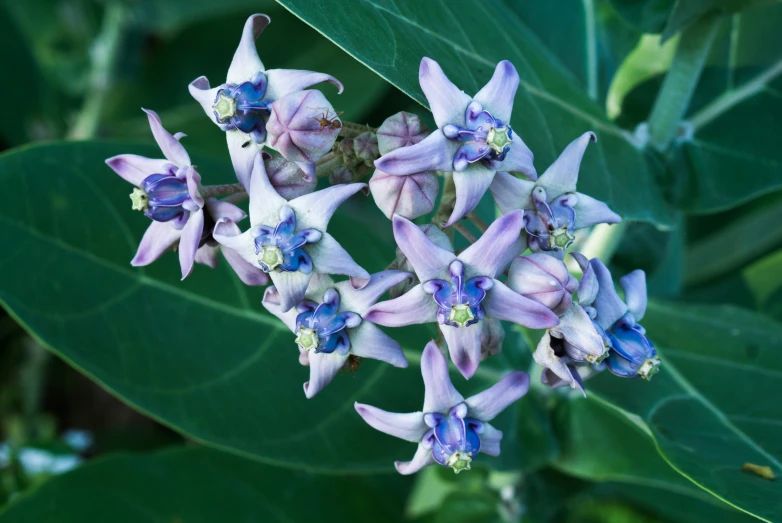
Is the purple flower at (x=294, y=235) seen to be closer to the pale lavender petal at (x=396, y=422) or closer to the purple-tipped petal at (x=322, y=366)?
the purple-tipped petal at (x=322, y=366)

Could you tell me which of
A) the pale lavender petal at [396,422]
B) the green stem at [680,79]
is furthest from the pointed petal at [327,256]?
the green stem at [680,79]

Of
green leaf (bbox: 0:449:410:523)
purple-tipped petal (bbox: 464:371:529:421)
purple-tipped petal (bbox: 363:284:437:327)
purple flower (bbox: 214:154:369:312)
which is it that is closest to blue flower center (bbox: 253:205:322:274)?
purple flower (bbox: 214:154:369:312)

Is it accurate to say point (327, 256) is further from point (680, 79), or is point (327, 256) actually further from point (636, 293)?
point (680, 79)

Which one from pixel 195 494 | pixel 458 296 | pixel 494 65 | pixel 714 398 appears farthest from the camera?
pixel 195 494

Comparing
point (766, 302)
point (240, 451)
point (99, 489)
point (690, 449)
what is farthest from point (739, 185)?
point (99, 489)

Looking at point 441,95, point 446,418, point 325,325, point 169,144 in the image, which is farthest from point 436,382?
point 169,144

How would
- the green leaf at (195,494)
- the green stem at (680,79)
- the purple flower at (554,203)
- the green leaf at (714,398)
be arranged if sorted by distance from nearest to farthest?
1. the purple flower at (554,203)
2. the green leaf at (714,398)
3. the green stem at (680,79)
4. the green leaf at (195,494)
